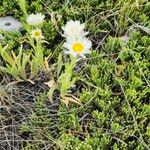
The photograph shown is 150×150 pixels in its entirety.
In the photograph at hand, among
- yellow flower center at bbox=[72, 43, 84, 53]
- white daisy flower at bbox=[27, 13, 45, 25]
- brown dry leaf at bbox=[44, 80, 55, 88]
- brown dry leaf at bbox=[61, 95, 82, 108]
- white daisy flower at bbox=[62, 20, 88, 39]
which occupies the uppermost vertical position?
white daisy flower at bbox=[27, 13, 45, 25]

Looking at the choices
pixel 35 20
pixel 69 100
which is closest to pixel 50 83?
pixel 69 100

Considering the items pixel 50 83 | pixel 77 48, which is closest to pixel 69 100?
pixel 50 83

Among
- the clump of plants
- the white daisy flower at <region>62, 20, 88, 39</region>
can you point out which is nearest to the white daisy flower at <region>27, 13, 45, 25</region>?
the clump of plants

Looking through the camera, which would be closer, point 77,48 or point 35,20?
point 77,48

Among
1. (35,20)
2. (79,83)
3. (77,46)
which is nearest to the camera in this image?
(77,46)

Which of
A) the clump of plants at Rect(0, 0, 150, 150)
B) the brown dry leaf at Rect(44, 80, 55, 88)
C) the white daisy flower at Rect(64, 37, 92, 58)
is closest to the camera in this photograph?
the white daisy flower at Rect(64, 37, 92, 58)

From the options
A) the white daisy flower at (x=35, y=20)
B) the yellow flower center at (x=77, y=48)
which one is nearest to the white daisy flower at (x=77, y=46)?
the yellow flower center at (x=77, y=48)

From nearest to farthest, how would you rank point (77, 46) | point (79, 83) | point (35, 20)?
point (77, 46) → point (35, 20) → point (79, 83)

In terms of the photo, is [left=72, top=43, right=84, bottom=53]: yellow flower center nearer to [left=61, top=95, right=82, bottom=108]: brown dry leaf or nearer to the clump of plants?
the clump of plants

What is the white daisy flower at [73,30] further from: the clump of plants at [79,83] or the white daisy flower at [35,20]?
the white daisy flower at [35,20]

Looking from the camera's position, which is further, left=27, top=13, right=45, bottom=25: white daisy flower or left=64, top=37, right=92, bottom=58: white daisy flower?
left=27, top=13, right=45, bottom=25: white daisy flower

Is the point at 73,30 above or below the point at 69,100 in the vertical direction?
above

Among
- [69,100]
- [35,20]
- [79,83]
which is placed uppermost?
[35,20]

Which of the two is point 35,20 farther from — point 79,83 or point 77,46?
point 79,83
